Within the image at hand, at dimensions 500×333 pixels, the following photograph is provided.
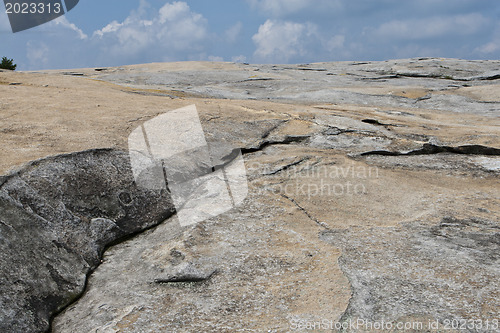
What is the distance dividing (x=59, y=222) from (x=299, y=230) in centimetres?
343

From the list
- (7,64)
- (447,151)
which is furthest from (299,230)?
(7,64)

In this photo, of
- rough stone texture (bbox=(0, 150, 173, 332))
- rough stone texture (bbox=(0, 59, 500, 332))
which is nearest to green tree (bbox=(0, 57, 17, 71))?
rough stone texture (bbox=(0, 59, 500, 332))

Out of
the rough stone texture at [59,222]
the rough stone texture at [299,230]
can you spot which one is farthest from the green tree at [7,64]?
the rough stone texture at [59,222]

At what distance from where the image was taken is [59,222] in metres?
5.61

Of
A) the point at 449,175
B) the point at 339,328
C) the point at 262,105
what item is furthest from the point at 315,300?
the point at 262,105

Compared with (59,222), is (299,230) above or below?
below

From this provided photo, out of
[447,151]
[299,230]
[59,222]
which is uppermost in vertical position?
[59,222]

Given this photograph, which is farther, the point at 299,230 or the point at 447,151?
the point at 447,151

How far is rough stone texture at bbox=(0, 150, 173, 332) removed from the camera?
4.60 meters

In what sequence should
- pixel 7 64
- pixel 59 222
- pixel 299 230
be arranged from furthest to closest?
pixel 7 64
pixel 299 230
pixel 59 222

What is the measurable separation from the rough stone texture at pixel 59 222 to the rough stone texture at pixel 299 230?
62mm

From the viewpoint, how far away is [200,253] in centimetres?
548

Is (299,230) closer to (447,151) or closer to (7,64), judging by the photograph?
(447,151)

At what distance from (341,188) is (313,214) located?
46.0 inches
